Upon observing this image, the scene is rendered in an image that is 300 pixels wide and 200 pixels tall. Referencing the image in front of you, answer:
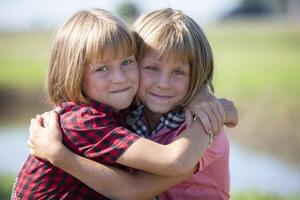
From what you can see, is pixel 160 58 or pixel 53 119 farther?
pixel 160 58

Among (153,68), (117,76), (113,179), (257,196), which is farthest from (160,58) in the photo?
(257,196)

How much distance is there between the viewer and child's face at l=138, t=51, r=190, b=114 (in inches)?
125

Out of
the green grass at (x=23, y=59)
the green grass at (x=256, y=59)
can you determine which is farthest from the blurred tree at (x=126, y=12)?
the green grass at (x=23, y=59)

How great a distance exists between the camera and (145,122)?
10.9ft

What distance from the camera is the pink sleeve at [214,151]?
10.1 ft

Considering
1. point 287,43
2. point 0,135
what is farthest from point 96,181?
point 287,43

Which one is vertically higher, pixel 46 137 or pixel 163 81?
pixel 163 81

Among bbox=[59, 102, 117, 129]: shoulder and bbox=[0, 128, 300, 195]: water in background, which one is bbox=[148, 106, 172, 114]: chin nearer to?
bbox=[59, 102, 117, 129]: shoulder

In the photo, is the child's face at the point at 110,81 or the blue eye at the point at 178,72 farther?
the blue eye at the point at 178,72

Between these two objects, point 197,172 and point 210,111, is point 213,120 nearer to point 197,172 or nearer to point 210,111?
point 210,111

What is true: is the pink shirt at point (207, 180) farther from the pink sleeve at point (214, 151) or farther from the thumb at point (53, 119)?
the thumb at point (53, 119)

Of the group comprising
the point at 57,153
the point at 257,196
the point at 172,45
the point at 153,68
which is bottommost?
the point at 257,196

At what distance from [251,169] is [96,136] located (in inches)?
226

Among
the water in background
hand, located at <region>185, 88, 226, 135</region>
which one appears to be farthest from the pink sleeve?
the water in background
